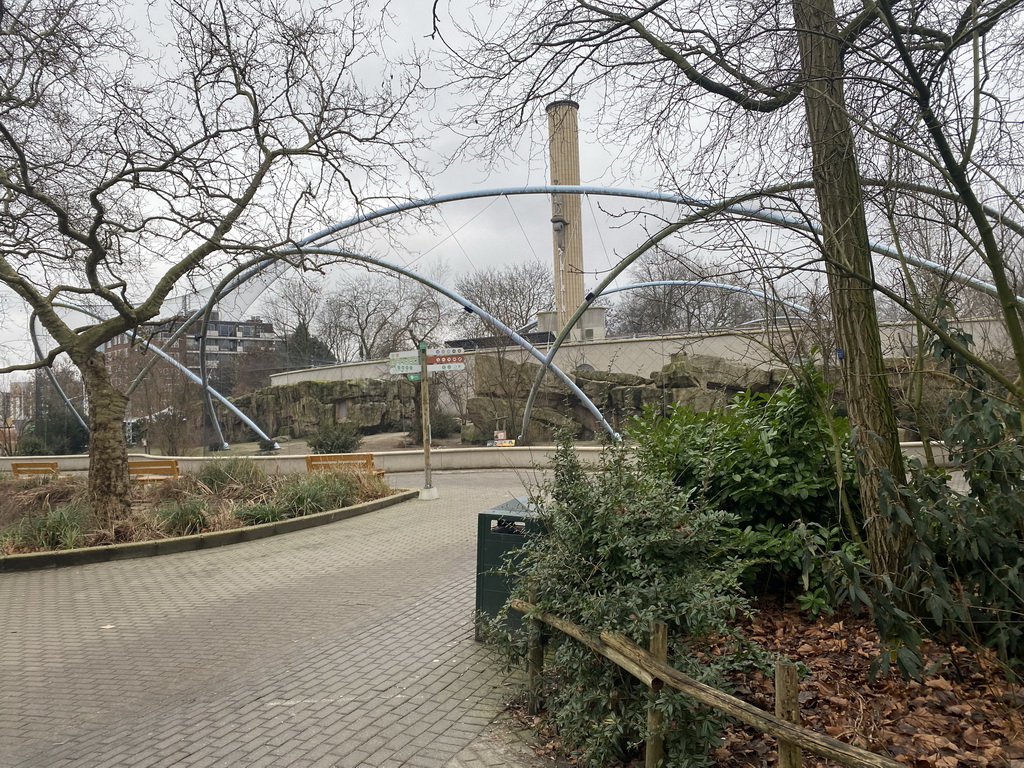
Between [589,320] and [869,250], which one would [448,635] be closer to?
[869,250]

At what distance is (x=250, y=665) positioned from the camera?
17.5 feet

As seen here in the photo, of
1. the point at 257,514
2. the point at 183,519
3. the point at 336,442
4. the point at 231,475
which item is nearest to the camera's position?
the point at 183,519

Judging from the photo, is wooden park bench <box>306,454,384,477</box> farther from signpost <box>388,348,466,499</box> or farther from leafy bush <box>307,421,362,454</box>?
leafy bush <box>307,421,362,454</box>

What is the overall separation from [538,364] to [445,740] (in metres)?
32.2

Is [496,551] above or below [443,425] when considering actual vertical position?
below

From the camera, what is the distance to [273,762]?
3.75 m

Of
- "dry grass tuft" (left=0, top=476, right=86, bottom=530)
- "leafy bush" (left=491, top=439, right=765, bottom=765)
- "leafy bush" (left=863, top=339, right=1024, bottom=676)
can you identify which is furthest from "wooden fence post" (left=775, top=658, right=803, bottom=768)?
"dry grass tuft" (left=0, top=476, right=86, bottom=530)

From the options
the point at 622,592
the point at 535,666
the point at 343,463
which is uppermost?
the point at 343,463

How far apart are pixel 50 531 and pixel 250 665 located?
6503 mm

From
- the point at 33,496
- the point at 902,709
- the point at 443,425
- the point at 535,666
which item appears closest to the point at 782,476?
the point at 902,709

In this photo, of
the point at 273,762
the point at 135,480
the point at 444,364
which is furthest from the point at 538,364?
the point at 273,762

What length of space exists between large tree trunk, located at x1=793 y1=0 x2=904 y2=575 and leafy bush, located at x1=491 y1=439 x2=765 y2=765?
3.24 feet

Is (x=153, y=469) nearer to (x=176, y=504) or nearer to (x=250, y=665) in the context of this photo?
(x=176, y=504)

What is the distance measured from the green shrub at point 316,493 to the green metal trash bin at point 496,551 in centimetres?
788
